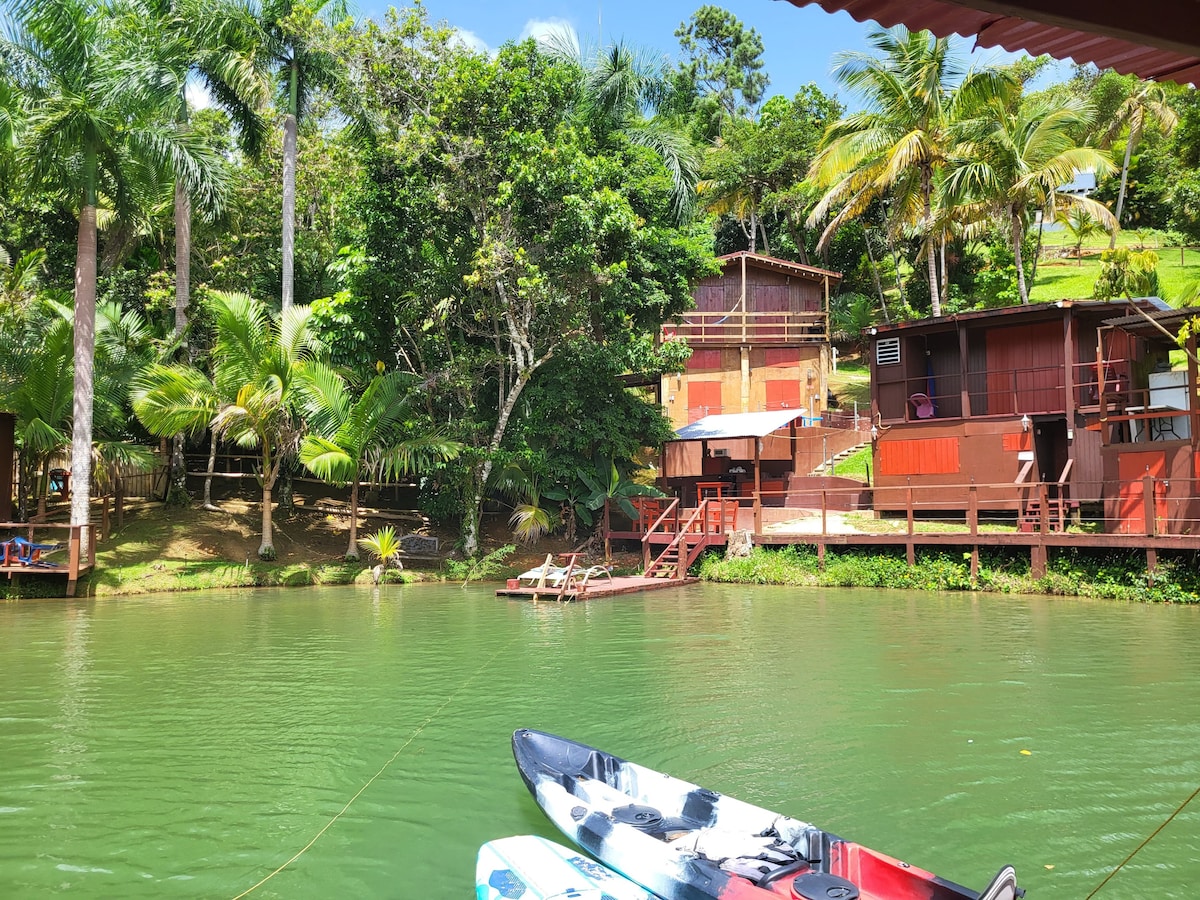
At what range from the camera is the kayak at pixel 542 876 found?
499cm

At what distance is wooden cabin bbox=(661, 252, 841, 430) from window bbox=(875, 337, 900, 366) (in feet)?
26.8

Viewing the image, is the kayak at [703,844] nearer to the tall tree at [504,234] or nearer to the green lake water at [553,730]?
the green lake water at [553,730]

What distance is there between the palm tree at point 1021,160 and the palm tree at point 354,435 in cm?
1613

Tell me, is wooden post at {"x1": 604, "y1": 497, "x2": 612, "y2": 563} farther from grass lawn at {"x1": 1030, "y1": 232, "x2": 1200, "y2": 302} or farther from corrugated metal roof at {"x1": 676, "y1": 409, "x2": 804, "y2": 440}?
grass lawn at {"x1": 1030, "y1": 232, "x2": 1200, "y2": 302}

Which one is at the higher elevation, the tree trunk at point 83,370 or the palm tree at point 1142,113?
the palm tree at point 1142,113

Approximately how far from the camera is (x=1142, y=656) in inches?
488

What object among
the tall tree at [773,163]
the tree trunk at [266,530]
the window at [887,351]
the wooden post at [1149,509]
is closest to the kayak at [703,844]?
the wooden post at [1149,509]

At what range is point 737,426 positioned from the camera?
27672mm

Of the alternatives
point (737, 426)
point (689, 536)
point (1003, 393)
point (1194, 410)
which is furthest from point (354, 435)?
point (1194, 410)

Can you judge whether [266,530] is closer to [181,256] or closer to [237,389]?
[237,389]

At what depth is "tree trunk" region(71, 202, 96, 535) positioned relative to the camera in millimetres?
20844

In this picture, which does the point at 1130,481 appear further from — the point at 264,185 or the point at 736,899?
the point at 264,185

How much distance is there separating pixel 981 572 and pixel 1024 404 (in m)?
6.47

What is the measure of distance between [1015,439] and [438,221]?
15918 mm
